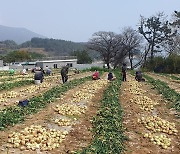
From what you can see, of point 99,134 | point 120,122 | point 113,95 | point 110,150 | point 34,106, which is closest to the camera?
point 110,150

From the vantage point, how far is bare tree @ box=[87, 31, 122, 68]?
64625mm

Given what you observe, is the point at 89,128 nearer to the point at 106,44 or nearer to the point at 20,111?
the point at 20,111

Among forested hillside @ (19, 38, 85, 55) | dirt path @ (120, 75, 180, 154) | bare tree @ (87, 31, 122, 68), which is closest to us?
dirt path @ (120, 75, 180, 154)

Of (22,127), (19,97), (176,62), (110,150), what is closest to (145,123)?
(110,150)

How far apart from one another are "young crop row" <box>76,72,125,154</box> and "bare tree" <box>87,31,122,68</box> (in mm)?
51050

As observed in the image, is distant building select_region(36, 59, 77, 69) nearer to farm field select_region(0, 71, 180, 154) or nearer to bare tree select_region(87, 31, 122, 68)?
bare tree select_region(87, 31, 122, 68)

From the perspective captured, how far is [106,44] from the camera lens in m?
66.1

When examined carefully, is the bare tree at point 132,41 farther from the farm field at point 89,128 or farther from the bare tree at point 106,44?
the farm field at point 89,128

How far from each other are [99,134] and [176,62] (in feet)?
111

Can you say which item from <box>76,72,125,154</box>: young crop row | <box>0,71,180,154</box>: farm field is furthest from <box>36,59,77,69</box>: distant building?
<box>76,72,125,154</box>: young crop row

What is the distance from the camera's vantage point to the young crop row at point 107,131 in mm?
7844

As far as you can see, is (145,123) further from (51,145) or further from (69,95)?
(69,95)

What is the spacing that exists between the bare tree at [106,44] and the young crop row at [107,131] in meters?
51.0

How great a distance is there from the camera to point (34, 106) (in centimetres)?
1280
